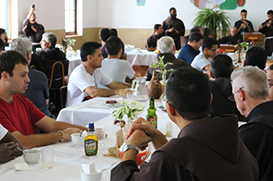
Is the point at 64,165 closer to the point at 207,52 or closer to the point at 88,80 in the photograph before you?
the point at 88,80

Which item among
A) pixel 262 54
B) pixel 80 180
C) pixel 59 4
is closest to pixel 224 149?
pixel 80 180

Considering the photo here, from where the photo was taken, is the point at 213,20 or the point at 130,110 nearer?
the point at 130,110

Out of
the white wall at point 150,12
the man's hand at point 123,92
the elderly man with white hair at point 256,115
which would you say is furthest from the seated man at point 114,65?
the white wall at point 150,12

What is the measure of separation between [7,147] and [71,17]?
451 inches

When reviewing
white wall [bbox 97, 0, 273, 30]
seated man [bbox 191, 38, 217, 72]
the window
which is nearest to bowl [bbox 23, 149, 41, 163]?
seated man [bbox 191, 38, 217, 72]

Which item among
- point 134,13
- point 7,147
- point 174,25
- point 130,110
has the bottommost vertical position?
point 7,147

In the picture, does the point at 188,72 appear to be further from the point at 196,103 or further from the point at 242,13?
the point at 242,13

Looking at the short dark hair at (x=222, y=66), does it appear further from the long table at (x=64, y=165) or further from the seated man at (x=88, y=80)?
the long table at (x=64, y=165)

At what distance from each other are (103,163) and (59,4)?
10.5 meters

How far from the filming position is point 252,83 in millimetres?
2275

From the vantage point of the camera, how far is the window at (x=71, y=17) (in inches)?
501

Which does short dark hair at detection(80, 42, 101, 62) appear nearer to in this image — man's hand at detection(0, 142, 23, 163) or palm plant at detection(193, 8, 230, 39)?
man's hand at detection(0, 142, 23, 163)

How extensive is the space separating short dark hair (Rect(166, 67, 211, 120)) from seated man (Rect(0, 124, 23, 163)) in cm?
93

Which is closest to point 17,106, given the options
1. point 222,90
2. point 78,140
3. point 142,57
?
point 78,140
